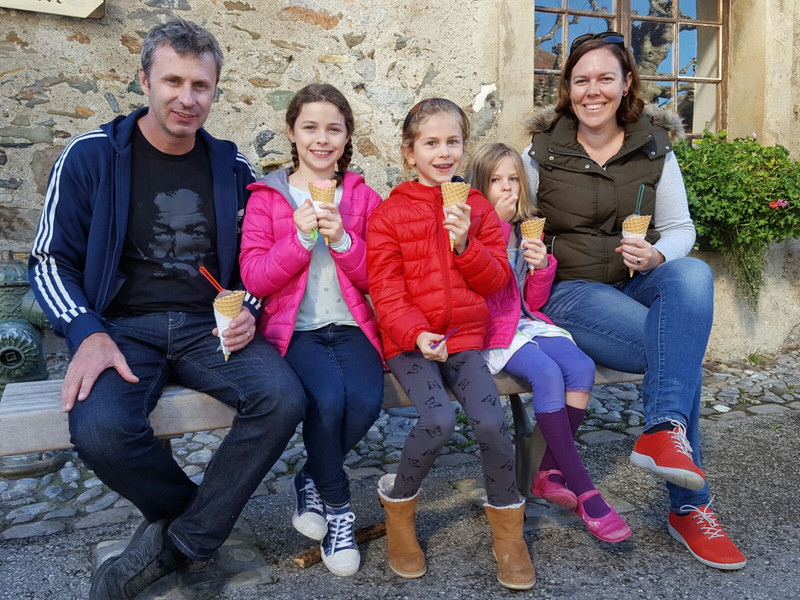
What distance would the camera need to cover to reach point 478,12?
17.0 feet

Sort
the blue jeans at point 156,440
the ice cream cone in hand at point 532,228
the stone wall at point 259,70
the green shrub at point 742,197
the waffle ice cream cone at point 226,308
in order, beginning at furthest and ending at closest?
the green shrub at point 742,197 < the stone wall at point 259,70 < the ice cream cone in hand at point 532,228 < the waffle ice cream cone at point 226,308 < the blue jeans at point 156,440

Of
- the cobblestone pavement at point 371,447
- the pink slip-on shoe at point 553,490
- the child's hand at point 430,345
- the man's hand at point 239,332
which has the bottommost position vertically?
the cobblestone pavement at point 371,447

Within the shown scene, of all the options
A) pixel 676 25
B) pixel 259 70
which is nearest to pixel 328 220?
pixel 259 70

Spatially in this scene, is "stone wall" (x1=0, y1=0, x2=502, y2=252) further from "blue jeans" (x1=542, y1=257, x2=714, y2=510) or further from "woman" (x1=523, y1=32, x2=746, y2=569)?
"blue jeans" (x1=542, y1=257, x2=714, y2=510)

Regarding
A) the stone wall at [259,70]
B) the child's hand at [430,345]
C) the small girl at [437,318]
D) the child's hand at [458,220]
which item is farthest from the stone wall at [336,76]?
the child's hand at [430,345]

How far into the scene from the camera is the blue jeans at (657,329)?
2607 millimetres

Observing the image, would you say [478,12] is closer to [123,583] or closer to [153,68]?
[153,68]

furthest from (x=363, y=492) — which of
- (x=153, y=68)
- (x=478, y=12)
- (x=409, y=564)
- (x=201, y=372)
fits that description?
(x=478, y=12)

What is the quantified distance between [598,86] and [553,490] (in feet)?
5.73

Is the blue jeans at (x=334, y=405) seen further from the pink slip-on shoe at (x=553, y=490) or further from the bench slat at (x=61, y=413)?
the pink slip-on shoe at (x=553, y=490)

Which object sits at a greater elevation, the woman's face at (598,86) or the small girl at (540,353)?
the woman's face at (598,86)

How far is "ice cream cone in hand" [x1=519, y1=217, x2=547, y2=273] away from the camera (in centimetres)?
292

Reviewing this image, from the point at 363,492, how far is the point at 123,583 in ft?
3.95

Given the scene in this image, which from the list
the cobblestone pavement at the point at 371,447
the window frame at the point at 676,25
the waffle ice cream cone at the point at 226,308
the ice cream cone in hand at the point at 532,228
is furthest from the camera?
the window frame at the point at 676,25
